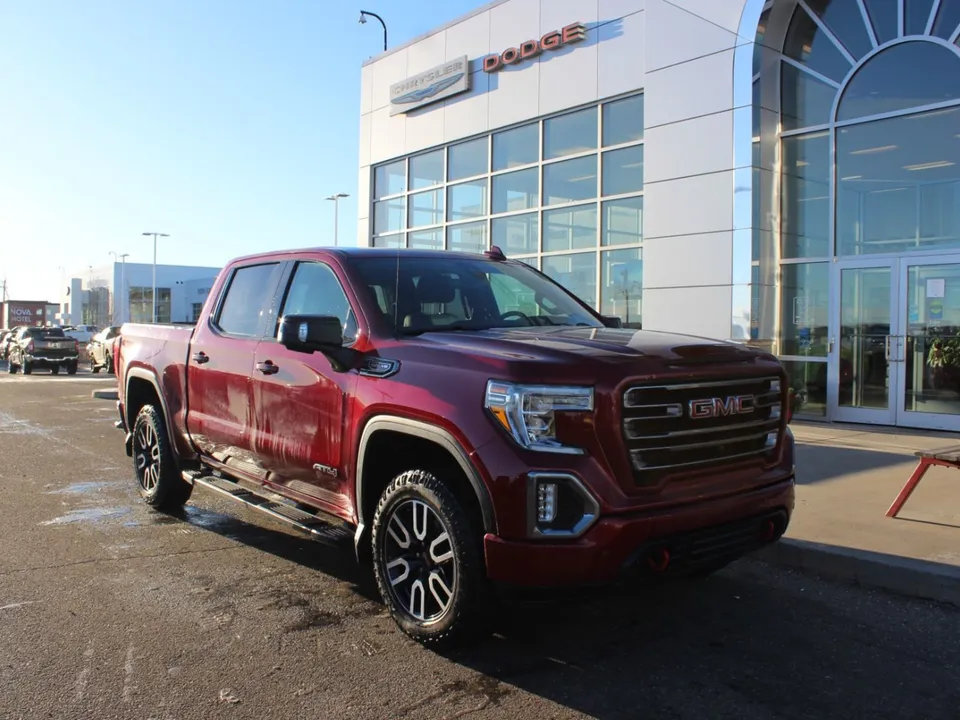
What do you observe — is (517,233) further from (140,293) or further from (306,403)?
(140,293)

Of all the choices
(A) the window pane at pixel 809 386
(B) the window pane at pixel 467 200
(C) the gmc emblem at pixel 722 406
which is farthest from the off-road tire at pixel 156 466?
(B) the window pane at pixel 467 200

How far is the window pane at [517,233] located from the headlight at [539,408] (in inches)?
487

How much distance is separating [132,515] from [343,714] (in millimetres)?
3995

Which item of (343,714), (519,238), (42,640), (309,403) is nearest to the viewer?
(343,714)

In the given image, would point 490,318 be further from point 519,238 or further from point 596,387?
point 519,238

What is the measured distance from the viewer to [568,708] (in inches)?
131

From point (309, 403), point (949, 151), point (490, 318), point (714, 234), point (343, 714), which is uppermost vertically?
point (949, 151)

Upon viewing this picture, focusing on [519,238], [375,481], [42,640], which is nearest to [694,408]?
[375,481]

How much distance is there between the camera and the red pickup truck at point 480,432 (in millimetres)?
3355

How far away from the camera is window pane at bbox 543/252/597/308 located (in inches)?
574

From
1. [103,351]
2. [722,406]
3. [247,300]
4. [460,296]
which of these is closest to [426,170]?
[247,300]

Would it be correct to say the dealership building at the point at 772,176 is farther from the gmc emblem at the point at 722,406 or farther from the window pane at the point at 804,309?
the gmc emblem at the point at 722,406

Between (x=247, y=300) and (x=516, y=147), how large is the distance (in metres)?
11.1

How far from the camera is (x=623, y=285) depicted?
1403 centimetres
